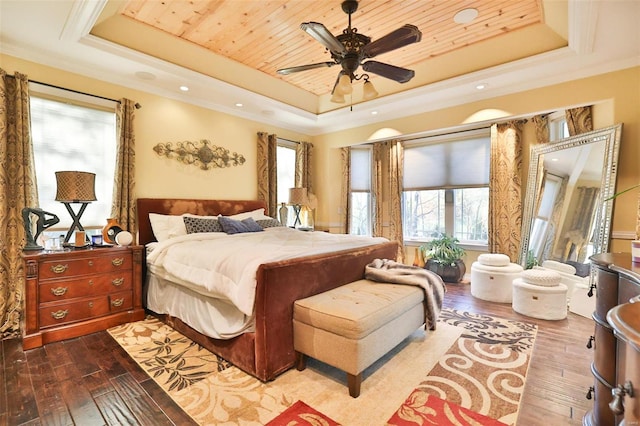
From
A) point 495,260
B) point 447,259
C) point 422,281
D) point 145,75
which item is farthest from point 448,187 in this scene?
point 145,75

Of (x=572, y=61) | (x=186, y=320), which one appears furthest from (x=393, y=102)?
(x=186, y=320)

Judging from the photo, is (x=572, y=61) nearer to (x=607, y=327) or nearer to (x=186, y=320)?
(x=607, y=327)

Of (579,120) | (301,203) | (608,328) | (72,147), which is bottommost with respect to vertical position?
(608,328)

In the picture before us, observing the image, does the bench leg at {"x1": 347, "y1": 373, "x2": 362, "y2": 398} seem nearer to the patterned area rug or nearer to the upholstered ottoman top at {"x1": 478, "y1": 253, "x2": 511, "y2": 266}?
the patterned area rug

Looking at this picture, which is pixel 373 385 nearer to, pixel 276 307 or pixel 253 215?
pixel 276 307

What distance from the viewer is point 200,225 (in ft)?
12.4

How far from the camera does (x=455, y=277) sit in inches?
182

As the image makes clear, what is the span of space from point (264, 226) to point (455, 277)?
9.93 feet

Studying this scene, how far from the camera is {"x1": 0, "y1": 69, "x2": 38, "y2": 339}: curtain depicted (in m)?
2.86

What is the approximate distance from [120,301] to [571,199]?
5265mm

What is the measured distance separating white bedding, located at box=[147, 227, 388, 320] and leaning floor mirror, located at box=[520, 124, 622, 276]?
2.33m

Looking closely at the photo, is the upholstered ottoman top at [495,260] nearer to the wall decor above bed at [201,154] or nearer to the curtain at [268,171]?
the curtain at [268,171]

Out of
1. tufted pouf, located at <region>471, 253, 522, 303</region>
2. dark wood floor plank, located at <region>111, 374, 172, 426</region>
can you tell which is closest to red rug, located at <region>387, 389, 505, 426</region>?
dark wood floor plank, located at <region>111, 374, 172, 426</region>

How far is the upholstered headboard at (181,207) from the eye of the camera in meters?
3.74
